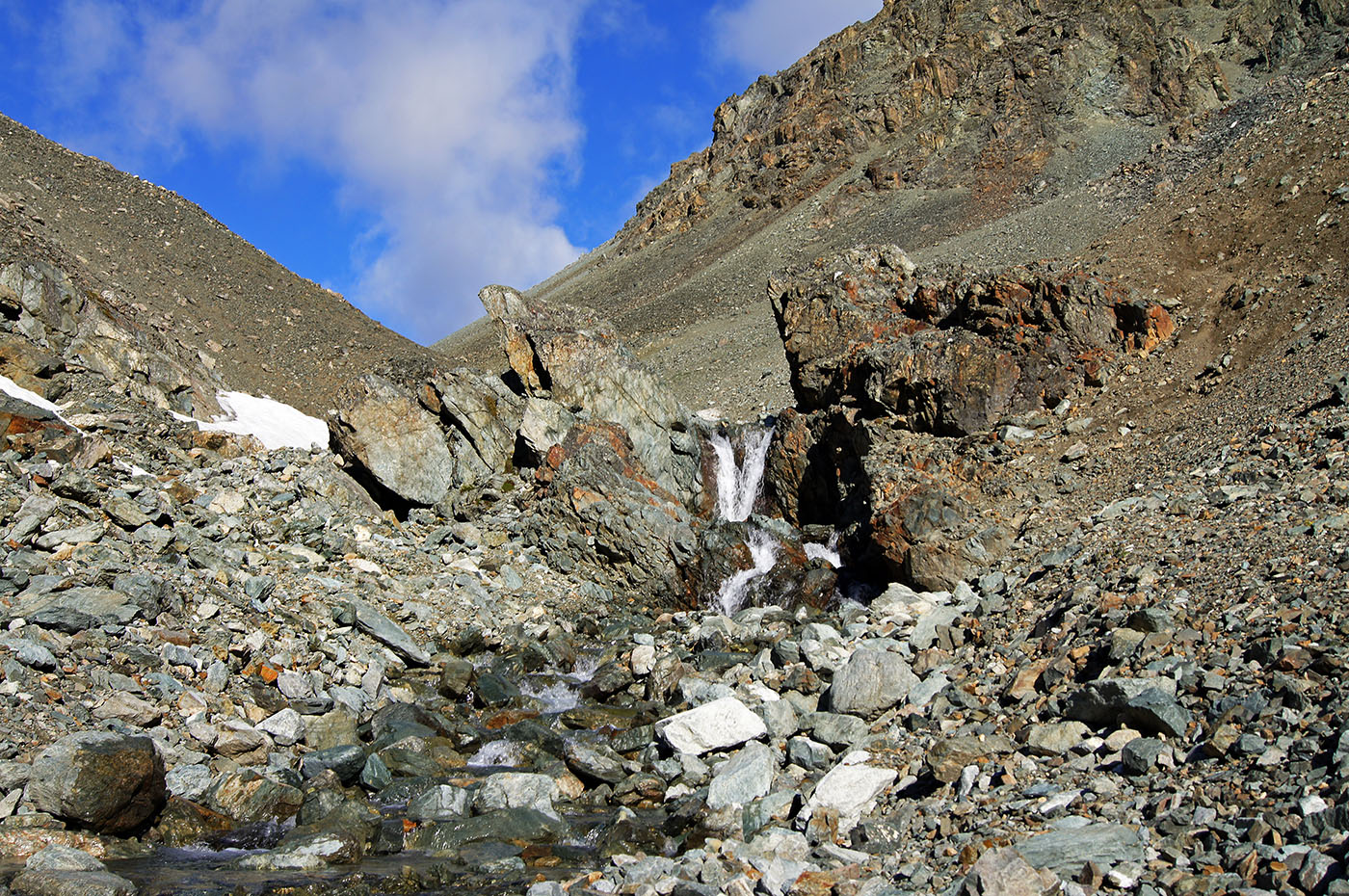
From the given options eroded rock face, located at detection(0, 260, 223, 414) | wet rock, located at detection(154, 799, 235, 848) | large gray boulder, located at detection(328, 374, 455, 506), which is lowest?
wet rock, located at detection(154, 799, 235, 848)

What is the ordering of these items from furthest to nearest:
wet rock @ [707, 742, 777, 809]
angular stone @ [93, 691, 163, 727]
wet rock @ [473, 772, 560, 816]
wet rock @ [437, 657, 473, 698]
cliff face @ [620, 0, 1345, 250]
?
cliff face @ [620, 0, 1345, 250], wet rock @ [437, 657, 473, 698], angular stone @ [93, 691, 163, 727], wet rock @ [473, 772, 560, 816], wet rock @ [707, 742, 777, 809]

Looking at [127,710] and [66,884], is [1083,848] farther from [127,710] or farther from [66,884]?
[127,710]

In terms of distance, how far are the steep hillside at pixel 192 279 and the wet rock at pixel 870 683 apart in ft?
67.1

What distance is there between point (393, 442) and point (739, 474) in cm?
792

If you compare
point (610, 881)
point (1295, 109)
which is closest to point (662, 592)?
point (610, 881)

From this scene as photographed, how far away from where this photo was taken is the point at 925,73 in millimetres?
73688

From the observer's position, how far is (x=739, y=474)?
2053 cm

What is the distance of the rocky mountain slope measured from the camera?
6445 millimetres

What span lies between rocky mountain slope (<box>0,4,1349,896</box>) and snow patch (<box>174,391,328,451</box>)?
1.16 metres

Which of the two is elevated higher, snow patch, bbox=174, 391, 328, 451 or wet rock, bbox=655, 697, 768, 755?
snow patch, bbox=174, 391, 328, 451

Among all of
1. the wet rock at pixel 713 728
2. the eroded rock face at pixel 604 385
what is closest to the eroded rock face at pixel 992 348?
the eroded rock face at pixel 604 385

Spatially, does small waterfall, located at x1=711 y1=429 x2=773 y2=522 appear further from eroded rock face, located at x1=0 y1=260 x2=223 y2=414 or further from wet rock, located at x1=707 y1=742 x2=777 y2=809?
eroded rock face, located at x1=0 y1=260 x2=223 y2=414

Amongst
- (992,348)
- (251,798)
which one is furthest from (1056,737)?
(992,348)

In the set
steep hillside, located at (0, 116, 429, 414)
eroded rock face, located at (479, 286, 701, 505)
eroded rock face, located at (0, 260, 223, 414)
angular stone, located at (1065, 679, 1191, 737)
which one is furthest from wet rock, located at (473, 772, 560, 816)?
steep hillside, located at (0, 116, 429, 414)
